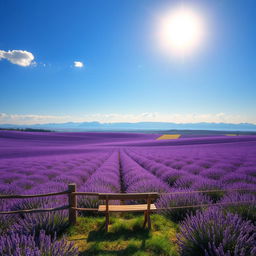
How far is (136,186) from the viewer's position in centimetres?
438

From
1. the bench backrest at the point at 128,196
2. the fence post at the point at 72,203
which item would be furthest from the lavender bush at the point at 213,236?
the fence post at the point at 72,203

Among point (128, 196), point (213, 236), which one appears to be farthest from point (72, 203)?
point (213, 236)

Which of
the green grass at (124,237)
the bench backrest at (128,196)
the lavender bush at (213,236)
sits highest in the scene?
the bench backrest at (128,196)

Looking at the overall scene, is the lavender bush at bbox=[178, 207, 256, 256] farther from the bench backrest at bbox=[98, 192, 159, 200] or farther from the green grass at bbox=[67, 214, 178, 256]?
the bench backrest at bbox=[98, 192, 159, 200]

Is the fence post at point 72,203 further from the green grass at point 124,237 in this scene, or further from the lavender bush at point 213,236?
the lavender bush at point 213,236

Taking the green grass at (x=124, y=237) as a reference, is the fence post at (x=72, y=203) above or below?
above

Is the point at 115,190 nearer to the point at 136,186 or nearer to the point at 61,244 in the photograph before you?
the point at 136,186

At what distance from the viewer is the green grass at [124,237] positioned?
85.6 inches

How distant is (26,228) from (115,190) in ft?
8.36

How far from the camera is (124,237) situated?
2.51 metres

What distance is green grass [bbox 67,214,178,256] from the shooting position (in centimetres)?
217

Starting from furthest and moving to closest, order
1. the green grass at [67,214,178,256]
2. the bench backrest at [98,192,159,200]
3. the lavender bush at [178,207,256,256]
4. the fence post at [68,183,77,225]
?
the fence post at [68,183,77,225], the bench backrest at [98,192,159,200], the green grass at [67,214,178,256], the lavender bush at [178,207,256,256]

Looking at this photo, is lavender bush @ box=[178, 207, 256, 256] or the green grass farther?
the green grass

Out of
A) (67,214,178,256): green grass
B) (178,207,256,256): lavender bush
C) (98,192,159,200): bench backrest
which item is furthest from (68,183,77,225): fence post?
(178,207,256,256): lavender bush
